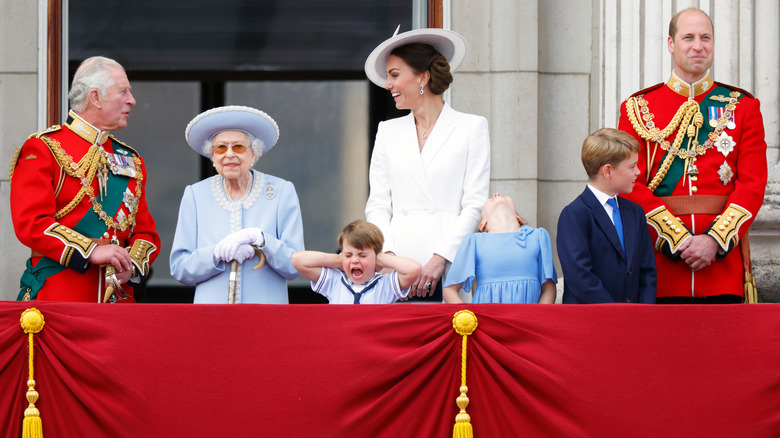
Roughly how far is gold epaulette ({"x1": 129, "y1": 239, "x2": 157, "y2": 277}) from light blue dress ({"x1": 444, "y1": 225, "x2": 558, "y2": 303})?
4.28ft

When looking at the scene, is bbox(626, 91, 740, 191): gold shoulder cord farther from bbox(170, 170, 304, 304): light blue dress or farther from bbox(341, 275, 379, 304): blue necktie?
bbox(170, 170, 304, 304): light blue dress

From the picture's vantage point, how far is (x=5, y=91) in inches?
247

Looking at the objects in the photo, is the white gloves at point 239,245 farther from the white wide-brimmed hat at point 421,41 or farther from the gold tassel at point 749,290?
the gold tassel at point 749,290

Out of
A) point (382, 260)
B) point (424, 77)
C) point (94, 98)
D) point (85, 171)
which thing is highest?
point (424, 77)

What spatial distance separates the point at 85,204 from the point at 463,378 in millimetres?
1879

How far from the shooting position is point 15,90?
6.27m

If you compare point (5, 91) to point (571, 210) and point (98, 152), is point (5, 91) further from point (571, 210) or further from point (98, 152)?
point (571, 210)

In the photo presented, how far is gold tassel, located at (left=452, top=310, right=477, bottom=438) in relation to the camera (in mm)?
3648

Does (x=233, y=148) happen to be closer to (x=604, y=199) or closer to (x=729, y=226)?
(x=604, y=199)

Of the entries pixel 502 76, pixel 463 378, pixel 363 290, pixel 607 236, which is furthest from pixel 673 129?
pixel 502 76

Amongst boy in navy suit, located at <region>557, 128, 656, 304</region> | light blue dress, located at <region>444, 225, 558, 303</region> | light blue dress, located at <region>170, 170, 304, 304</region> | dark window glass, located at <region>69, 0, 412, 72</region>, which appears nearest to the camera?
boy in navy suit, located at <region>557, 128, 656, 304</region>

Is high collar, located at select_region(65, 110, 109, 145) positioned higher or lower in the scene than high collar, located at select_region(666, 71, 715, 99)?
lower

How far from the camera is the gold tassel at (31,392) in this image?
3656mm

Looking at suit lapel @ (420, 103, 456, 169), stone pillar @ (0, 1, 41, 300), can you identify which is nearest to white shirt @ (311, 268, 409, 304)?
suit lapel @ (420, 103, 456, 169)
